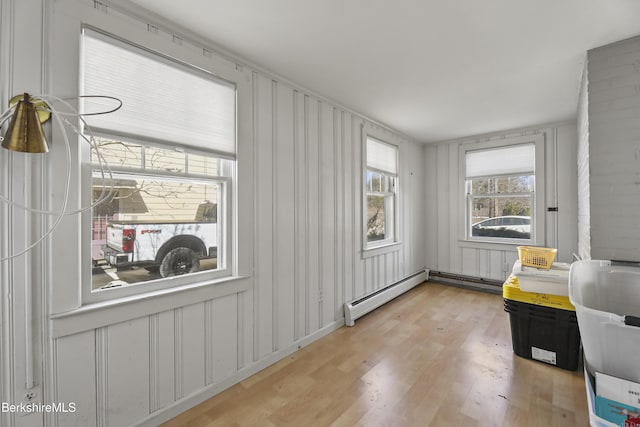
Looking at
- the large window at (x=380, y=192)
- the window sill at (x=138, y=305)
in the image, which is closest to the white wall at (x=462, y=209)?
the large window at (x=380, y=192)

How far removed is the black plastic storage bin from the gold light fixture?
3577 mm

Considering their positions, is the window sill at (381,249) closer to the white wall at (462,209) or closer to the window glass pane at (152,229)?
the white wall at (462,209)

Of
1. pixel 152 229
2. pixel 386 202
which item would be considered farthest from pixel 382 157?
pixel 152 229

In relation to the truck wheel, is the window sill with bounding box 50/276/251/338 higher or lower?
lower

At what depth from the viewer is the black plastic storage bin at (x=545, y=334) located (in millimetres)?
2299

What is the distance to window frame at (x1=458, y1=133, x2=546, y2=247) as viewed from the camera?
3916 millimetres

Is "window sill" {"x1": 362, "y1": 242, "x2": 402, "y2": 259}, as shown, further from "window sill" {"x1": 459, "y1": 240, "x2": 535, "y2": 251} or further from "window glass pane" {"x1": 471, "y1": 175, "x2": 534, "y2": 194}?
"window glass pane" {"x1": 471, "y1": 175, "x2": 534, "y2": 194}

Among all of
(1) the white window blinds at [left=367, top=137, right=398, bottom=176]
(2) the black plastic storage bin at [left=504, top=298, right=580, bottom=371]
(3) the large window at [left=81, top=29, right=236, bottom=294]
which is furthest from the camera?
(1) the white window blinds at [left=367, top=137, right=398, bottom=176]

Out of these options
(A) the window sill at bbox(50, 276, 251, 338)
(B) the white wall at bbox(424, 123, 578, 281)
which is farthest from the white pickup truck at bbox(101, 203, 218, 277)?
(B) the white wall at bbox(424, 123, 578, 281)

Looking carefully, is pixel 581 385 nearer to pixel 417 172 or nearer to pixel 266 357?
pixel 266 357

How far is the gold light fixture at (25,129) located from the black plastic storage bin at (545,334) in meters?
3.58

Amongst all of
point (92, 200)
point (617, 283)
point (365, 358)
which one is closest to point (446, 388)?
point (365, 358)

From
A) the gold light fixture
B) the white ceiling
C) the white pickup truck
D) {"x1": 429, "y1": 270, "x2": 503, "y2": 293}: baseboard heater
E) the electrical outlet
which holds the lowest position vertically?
{"x1": 429, "y1": 270, "x2": 503, "y2": 293}: baseboard heater

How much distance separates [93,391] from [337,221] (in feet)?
7.65
